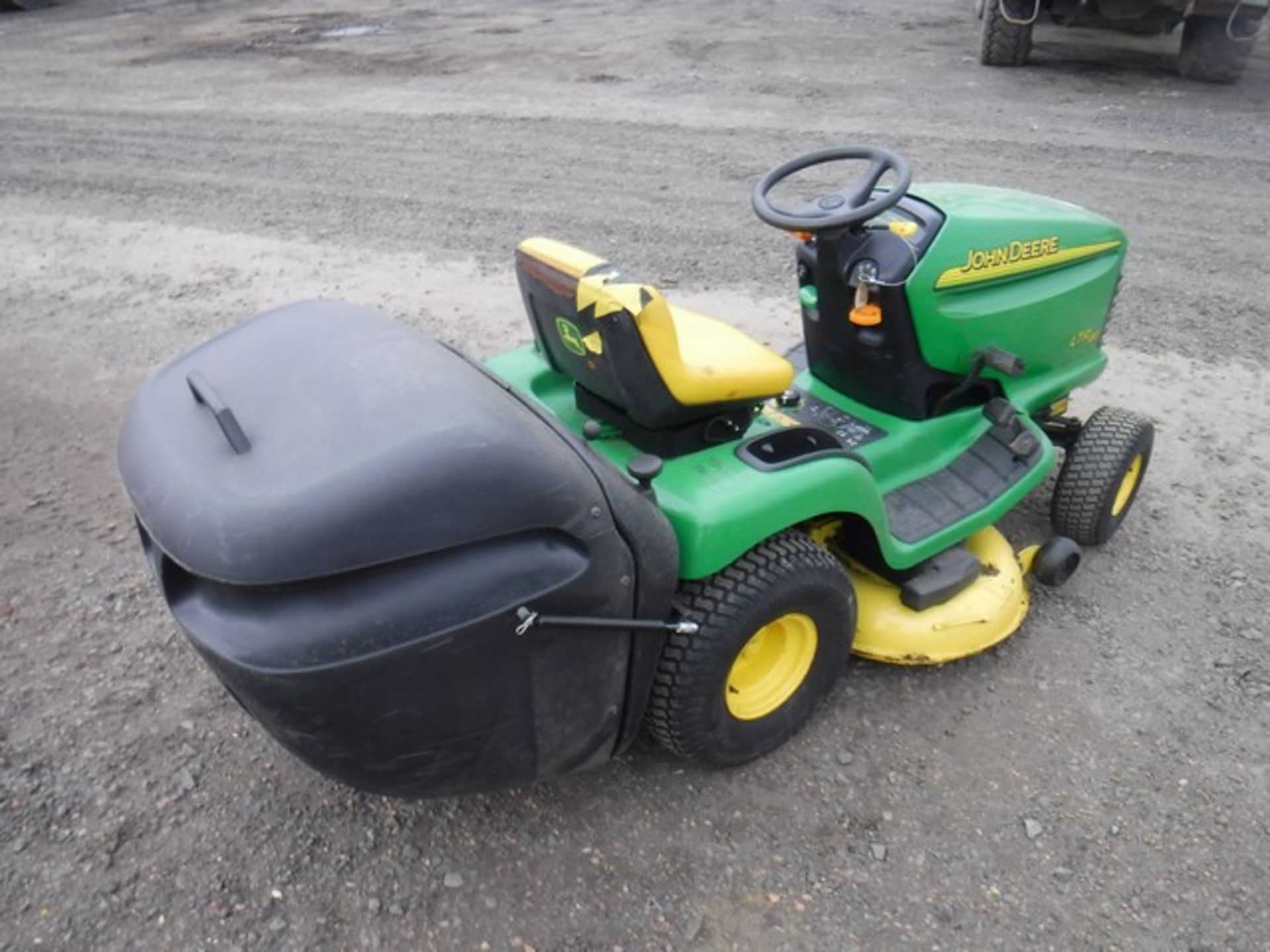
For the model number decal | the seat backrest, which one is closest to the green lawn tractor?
the model number decal

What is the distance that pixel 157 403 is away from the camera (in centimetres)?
180

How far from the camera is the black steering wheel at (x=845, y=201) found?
246 cm

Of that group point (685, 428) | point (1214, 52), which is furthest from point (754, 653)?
point (1214, 52)

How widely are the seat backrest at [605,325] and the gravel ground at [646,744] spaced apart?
0.87m

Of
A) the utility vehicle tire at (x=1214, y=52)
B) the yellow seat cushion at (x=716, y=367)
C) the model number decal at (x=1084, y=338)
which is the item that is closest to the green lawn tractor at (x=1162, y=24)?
the utility vehicle tire at (x=1214, y=52)

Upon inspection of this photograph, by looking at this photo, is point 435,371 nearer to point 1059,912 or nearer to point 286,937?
point 286,937

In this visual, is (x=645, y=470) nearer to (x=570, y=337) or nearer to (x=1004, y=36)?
(x=570, y=337)

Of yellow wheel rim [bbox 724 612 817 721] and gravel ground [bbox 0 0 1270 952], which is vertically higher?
yellow wheel rim [bbox 724 612 817 721]

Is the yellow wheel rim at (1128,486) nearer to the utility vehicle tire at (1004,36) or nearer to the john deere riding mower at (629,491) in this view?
the john deere riding mower at (629,491)

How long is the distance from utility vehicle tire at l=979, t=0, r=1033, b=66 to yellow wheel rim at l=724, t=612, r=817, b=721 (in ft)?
25.9

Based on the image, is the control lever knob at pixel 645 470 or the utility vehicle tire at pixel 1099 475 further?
the utility vehicle tire at pixel 1099 475

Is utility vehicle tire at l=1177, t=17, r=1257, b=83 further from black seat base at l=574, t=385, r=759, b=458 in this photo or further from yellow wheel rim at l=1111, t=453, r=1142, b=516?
black seat base at l=574, t=385, r=759, b=458

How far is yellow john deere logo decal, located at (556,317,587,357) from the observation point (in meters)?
2.08

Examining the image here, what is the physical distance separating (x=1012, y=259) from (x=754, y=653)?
4.42 ft
